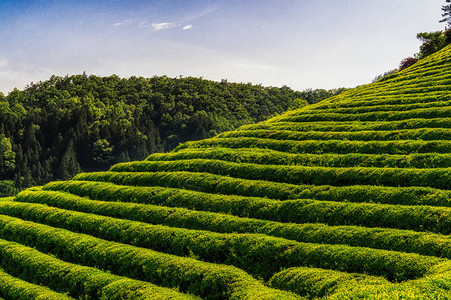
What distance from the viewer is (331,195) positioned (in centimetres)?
1568

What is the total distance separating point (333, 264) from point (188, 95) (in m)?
113

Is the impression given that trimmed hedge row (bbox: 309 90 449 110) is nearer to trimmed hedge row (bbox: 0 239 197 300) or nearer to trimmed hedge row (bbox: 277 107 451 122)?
trimmed hedge row (bbox: 277 107 451 122)

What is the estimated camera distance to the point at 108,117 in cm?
10356

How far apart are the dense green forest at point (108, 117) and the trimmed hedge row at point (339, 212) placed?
70.5m

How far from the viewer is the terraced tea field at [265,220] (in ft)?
36.9

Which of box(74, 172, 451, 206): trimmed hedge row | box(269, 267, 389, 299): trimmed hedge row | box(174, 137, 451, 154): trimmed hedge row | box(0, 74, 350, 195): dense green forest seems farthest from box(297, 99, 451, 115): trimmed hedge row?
box(0, 74, 350, 195): dense green forest

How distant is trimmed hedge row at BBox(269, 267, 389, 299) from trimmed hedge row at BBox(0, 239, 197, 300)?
11.7 feet

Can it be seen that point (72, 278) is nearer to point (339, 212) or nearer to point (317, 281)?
point (317, 281)

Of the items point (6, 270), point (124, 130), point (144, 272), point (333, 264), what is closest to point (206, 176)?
point (144, 272)

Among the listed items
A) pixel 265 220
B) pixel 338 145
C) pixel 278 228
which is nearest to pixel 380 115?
pixel 338 145

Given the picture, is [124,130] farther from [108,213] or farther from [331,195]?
[331,195]

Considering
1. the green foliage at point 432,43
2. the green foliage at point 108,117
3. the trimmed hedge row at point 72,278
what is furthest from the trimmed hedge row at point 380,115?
the green foliage at point 108,117

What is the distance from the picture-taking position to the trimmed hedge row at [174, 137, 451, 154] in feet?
58.7

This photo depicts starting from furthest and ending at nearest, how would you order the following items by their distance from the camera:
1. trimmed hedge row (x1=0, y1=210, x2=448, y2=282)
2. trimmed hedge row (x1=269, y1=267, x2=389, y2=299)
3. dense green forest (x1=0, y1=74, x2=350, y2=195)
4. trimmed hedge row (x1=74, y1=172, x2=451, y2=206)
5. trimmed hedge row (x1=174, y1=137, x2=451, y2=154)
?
dense green forest (x1=0, y1=74, x2=350, y2=195)
trimmed hedge row (x1=174, y1=137, x2=451, y2=154)
trimmed hedge row (x1=74, y1=172, x2=451, y2=206)
trimmed hedge row (x1=0, y1=210, x2=448, y2=282)
trimmed hedge row (x1=269, y1=267, x2=389, y2=299)
